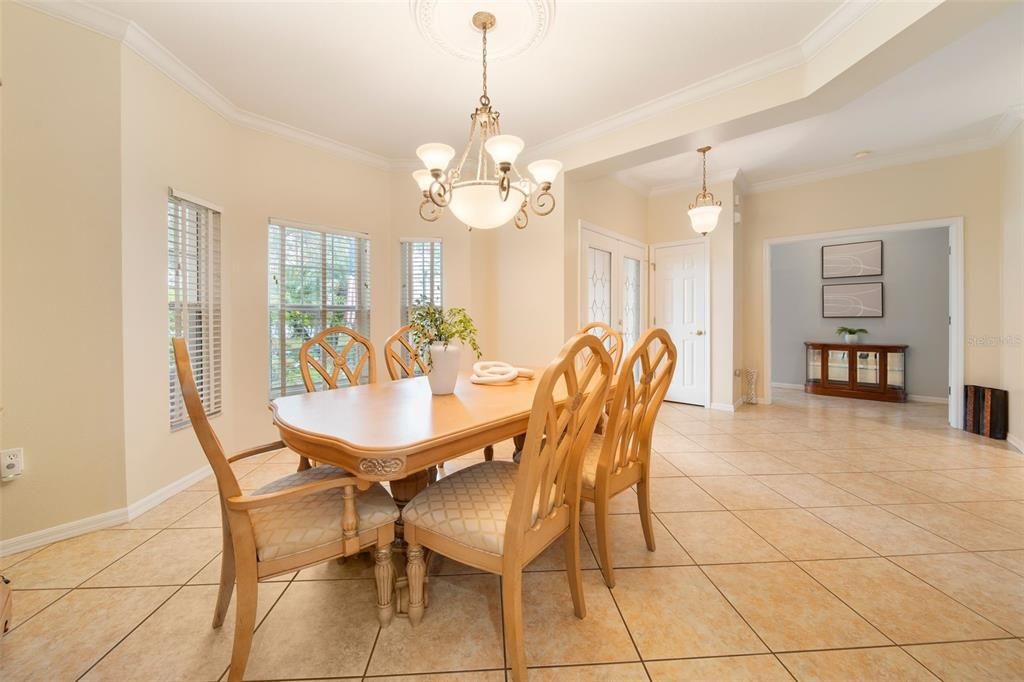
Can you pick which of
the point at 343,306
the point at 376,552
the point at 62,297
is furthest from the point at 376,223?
the point at 376,552

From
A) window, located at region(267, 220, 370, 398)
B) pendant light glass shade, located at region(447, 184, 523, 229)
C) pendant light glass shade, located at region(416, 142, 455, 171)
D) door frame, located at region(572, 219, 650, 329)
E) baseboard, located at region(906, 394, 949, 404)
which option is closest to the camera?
pendant light glass shade, located at region(416, 142, 455, 171)

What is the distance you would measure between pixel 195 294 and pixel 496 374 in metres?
2.18

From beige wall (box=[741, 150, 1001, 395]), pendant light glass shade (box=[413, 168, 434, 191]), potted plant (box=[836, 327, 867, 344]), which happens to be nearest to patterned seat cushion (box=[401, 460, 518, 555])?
pendant light glass shade (box=[413, 168, 434, 191])

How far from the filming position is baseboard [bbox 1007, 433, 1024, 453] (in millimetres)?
3213

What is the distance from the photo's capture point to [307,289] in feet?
11.4

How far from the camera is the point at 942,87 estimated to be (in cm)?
289

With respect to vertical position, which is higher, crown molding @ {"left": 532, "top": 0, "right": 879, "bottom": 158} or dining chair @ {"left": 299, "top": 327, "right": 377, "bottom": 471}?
crown molding @ {"left": 532, "top": 0, "right": 879, "bottom": 158}

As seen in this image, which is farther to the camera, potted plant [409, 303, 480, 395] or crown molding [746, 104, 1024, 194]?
crown molding [746, 104, 1024, 194]

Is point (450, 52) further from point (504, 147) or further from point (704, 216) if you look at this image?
point (704, 216)

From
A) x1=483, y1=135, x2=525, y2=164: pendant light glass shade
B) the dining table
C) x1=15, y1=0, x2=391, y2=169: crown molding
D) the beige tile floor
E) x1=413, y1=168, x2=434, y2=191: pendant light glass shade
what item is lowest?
the beige tile floor

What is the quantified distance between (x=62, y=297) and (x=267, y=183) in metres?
1.67

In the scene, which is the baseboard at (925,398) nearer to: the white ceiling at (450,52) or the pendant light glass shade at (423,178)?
the white ceiling at (450,52)

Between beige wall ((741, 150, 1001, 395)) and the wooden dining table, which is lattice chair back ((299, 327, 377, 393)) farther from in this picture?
beige wall ((741, 150, 1001, 395))

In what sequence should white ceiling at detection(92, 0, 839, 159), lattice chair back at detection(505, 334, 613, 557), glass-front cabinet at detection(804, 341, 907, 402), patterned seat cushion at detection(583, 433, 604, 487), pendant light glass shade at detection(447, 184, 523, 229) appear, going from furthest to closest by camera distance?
glass-front cabinet at detection(804, 341, 907, 402)
white ceiling at detection(92, 0, 839, 159)
pendant light glass shade at detection(447, 184, 523, 229)
patterned seat cushion at detection(583, 433, 604, 487)
lattice chair back at detection(505, 334, 613, 557)
